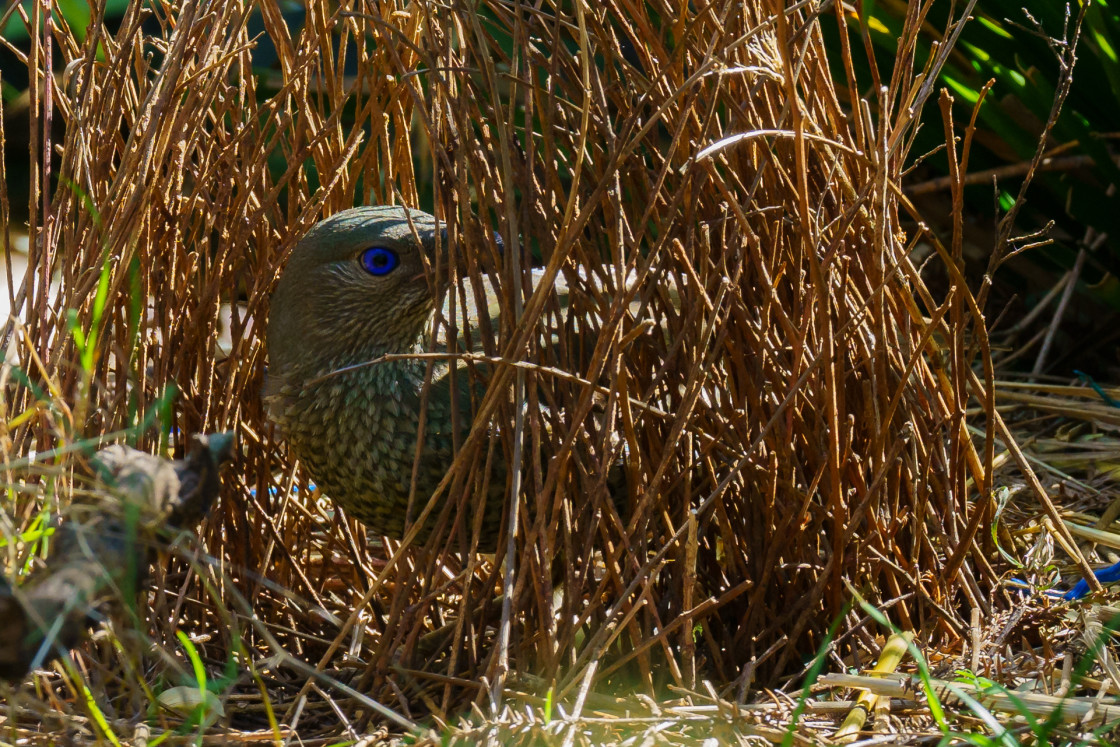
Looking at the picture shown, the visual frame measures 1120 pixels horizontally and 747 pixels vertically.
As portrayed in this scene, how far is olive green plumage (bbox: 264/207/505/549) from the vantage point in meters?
1.73

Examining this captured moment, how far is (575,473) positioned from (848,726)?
0.44 m

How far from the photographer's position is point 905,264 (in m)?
1.52

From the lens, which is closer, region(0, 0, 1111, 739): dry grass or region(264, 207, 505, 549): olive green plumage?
region(0, 0, 1111, 739): dry grass

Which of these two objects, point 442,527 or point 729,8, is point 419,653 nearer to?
point 442,527

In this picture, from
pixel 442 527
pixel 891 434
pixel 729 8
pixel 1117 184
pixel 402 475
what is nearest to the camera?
pixel 729 8

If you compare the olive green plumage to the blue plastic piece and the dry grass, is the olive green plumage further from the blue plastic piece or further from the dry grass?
the blue plastic piece

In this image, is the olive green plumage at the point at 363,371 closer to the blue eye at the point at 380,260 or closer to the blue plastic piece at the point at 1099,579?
the blue eye at the point at 380,260

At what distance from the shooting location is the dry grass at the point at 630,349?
138 cm

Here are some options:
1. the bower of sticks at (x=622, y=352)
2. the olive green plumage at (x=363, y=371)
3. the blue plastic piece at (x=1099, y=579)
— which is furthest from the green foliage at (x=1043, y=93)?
the olive green plumage at (x=363, y=371)

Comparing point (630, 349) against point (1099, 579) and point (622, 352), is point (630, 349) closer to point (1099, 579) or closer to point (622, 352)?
point (622, 352)

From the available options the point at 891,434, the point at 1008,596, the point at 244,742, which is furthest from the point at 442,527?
the point at 1008,596

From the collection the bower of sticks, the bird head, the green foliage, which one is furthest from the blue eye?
the green foliage

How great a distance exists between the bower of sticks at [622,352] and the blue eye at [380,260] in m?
0.21

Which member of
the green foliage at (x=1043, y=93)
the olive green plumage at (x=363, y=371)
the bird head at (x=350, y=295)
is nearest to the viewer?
the olive green plumage at (x=363, y=371)
